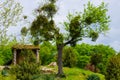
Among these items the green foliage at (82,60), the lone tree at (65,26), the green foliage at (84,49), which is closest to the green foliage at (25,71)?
the lone tree at (65,26)

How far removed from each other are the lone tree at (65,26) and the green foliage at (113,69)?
32.9 ft

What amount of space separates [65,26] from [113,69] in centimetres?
1326

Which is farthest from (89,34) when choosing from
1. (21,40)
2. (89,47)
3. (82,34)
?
(89,47)

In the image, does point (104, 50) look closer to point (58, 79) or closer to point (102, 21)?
point (102, 21)

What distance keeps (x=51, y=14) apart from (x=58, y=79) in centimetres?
943

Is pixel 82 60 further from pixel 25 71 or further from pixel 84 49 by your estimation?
pixel 25 71

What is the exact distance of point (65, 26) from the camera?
56.0m

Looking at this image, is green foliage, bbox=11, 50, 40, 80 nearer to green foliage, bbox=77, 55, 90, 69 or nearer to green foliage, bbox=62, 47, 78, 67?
green foliage, bbox=62, 47, 78, 67

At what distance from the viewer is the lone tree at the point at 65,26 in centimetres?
5462

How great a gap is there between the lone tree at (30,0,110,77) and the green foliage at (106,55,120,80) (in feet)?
32.9

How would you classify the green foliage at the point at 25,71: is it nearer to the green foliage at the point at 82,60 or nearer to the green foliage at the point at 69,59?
the green foliage at the point at 69,59

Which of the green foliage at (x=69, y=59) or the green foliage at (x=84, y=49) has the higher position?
the green foliage at (x=84, y=49)

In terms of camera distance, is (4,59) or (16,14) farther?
(4,59)

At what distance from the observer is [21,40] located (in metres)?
61.0
